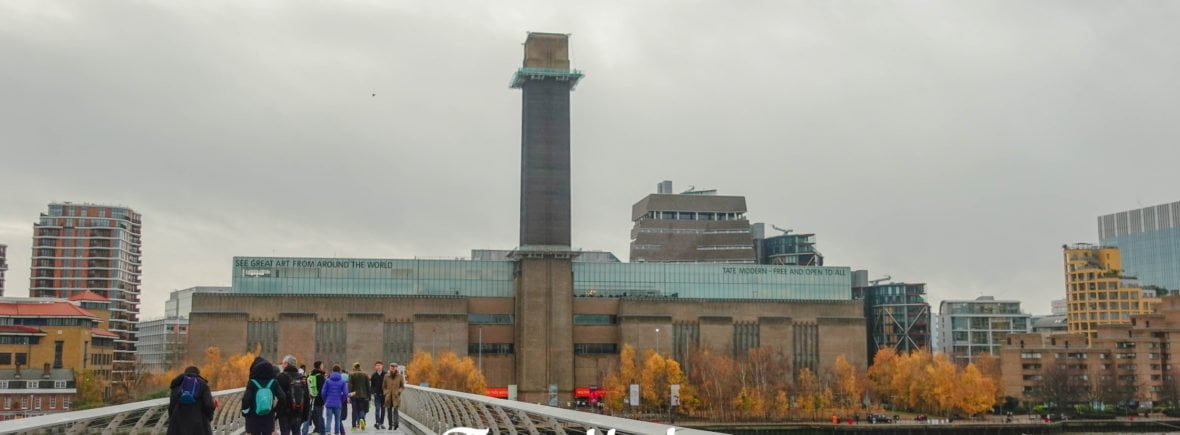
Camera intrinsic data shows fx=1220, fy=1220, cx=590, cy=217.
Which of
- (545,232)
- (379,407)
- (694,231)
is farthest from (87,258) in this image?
(379,407)

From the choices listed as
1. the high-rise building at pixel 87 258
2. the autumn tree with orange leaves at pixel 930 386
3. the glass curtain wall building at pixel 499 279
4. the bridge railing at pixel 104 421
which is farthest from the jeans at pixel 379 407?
the high-rise building at pixel 87 258

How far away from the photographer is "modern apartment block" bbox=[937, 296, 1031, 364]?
168375mm

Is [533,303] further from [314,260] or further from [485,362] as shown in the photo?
[314,260]

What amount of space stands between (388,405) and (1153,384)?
5053 inches

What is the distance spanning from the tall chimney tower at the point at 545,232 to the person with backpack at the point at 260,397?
93.2 m

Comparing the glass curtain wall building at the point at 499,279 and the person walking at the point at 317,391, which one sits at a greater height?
the glass curtain wall building at the point at 499,279

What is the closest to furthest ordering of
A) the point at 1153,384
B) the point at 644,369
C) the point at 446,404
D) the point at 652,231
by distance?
1. the point at 446,404
2. the point at 644,369
3. the point at 1153,384
4. the point at 652,231

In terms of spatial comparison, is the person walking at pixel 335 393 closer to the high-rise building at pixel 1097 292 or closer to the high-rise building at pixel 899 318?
the high-rise building at pixel 899 318

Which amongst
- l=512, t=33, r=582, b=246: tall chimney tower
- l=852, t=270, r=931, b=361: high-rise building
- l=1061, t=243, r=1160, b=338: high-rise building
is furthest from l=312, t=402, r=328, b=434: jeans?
l=1061, t=243, r=1160, b=338: high-rise building

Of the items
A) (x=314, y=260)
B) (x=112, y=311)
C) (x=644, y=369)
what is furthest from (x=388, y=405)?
(x=112, y=311)

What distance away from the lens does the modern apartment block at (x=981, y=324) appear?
6629 inches

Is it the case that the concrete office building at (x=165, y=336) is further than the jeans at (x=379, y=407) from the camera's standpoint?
Yes

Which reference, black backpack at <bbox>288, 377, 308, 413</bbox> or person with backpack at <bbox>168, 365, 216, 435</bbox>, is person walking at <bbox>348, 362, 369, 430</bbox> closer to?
black backpack at <bbox>288, 377, 308, 413</bbox>

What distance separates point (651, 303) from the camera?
118 m
